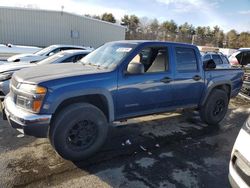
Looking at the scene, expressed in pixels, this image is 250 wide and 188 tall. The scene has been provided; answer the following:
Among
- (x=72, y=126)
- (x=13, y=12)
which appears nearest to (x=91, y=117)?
(x=72, y=126)

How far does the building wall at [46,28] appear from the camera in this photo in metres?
22.4

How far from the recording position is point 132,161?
157 inches

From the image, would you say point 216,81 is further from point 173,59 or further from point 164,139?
point 164,139

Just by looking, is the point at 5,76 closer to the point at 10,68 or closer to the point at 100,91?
the point at 10,68

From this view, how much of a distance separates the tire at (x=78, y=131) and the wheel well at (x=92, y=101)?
87 millimetres

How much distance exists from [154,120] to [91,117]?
8.37ft

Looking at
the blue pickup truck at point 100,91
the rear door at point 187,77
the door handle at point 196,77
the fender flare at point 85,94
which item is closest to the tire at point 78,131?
the blue pickup truck at point 100,91

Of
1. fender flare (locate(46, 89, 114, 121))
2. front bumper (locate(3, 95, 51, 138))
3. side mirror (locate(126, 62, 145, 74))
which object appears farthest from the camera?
side mirror (locate(126, 62, 145, 74))

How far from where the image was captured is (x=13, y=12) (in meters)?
22.3

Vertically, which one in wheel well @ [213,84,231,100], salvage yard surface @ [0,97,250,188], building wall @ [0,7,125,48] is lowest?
salvage yard surface @ [0,97,250,188]

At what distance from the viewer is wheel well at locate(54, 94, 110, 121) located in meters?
3.71

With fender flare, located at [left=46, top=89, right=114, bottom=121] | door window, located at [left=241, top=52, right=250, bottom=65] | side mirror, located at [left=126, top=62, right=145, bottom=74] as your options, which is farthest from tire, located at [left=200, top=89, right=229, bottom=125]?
door window, located at [left=241, top=52, right=250, bottom=65]

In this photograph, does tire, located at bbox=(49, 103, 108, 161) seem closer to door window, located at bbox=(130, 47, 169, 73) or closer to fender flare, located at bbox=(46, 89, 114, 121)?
fender flare, located at bbox=(46, 89, 114, 121)

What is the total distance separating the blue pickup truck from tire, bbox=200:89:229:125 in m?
0.30
